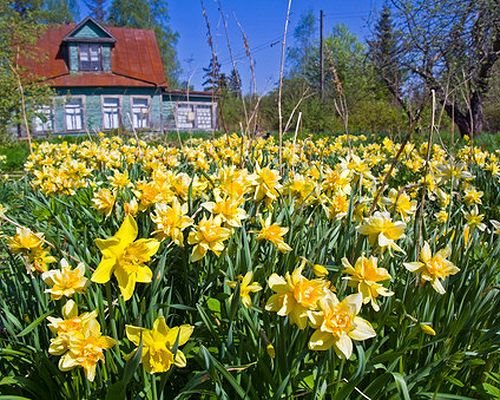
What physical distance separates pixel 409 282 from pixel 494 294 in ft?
0.77

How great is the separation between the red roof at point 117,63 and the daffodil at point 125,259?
70.3 ft

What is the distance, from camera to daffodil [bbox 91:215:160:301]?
82 centimetres

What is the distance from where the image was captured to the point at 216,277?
51.2 inches

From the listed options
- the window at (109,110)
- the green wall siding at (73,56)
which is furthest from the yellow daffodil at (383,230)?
the green wall siding at (73,56)

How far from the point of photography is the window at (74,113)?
21922mm

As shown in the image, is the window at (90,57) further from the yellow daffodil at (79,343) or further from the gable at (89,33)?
the yellow daffodil at (79,343)

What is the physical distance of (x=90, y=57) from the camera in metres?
22.3

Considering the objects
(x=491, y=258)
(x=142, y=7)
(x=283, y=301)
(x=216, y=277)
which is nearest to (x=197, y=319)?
(x=216, y=277)

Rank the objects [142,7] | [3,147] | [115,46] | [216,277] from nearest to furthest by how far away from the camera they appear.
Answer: [216,277] → [3,147] → [115,46] → [142,7]

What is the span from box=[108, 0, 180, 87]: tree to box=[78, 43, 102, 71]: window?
11423 millimetres

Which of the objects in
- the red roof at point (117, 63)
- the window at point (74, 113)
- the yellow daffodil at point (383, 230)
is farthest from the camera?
the window at point (74, 113)

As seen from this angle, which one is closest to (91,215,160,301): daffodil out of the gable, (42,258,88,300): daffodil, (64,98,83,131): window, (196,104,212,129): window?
(42,258,88,300): daffodil

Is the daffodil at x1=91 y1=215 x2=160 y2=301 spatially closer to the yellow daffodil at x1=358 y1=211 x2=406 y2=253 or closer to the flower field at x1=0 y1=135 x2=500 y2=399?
the flower field at x1=0 y1=135 x2=500 y2=399

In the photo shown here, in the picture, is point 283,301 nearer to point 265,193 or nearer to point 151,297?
point 151,297
